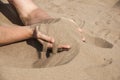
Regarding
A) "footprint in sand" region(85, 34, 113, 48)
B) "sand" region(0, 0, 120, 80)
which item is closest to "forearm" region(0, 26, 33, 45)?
"sand" region(0, 0, 120, 80)

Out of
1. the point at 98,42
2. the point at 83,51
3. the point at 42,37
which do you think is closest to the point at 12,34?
the point at 42,37

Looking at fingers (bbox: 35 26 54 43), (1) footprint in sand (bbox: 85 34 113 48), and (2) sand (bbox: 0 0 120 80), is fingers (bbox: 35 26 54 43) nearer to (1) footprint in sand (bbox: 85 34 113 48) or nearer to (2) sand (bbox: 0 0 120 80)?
(2) sand (bbox: 0 0 120 80)

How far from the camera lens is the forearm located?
207 centimetres

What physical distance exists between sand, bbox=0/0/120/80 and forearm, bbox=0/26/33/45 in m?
0.06

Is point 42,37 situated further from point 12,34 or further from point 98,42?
point 98,42

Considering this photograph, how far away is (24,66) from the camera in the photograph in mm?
1826

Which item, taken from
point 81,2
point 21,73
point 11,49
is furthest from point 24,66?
point 81,2

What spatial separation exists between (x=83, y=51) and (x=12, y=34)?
607mm

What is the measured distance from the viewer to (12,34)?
2.07 meters

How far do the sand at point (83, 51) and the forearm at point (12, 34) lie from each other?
62 mm

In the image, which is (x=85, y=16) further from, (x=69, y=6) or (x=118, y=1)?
(x=118, y=1)

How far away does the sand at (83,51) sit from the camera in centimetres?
168

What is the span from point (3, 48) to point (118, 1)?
2012 mm

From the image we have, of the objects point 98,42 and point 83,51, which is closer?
point 83,51
